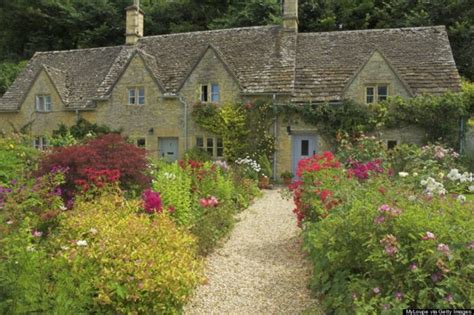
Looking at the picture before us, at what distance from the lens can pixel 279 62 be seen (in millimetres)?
19625

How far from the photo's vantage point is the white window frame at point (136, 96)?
69.1 feet

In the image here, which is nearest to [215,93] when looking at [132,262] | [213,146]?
[213,146]

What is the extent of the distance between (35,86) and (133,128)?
7555 millimetres

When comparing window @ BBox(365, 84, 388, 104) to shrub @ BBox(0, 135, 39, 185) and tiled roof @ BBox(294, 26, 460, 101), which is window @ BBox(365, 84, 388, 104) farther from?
shrub @ BBox(0, 135, 39, 185)

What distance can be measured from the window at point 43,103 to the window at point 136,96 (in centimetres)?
580

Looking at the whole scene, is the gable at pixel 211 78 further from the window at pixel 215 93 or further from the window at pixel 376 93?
the window at pixel 376 93

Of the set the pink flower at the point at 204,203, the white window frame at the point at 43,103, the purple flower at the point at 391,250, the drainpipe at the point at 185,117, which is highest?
the white window frame at the point at 43,103

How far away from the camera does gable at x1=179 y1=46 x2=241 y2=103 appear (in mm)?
19266

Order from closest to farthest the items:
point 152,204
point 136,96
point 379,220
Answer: point 379,220
point 152,204
point 136,96

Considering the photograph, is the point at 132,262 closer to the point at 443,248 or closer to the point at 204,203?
the point at 443,248

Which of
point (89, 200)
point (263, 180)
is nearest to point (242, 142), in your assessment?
point (263, 180)

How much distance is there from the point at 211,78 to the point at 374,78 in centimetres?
802

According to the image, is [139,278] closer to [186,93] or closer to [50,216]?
[50,216]

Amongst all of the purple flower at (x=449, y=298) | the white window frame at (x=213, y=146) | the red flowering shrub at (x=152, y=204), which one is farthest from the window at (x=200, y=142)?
A: the purple flower at (x=449, y=298)
